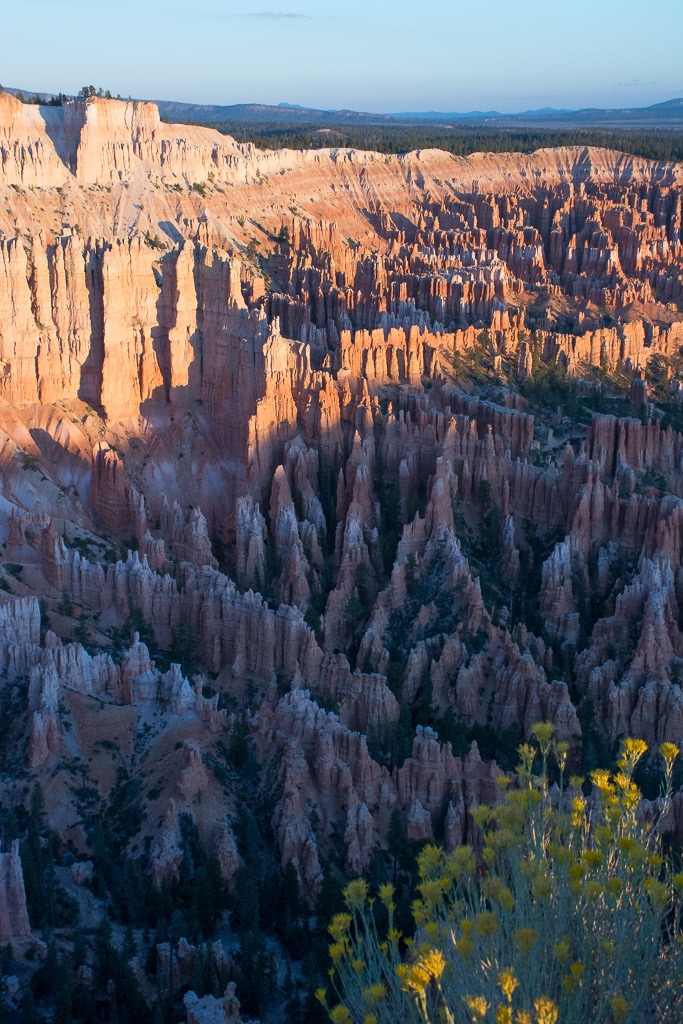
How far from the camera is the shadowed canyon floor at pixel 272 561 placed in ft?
80.0

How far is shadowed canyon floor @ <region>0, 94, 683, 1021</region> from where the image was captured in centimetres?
2439

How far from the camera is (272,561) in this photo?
3562 centimetres

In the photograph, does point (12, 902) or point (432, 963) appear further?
point (12, 902)

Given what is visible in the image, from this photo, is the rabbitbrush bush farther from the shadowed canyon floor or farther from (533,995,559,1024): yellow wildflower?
the shadowed canyon floor

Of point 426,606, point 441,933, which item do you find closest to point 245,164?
point 426,606

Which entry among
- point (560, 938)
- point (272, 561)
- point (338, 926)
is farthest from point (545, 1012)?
point (272, 561)

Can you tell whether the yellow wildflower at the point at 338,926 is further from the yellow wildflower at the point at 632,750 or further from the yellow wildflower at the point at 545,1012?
the yellow wildflower at the point at 632,750

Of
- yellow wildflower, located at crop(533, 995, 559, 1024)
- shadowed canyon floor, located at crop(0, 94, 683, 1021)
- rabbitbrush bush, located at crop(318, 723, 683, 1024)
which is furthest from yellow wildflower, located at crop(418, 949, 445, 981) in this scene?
shadowed canyon floor, located at crop(0, 94, 683, 1021)

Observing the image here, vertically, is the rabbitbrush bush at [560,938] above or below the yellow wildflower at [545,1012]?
below

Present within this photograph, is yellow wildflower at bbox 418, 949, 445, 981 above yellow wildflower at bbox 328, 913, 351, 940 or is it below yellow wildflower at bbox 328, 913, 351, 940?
above

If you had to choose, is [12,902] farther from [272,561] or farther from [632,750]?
[272,561]

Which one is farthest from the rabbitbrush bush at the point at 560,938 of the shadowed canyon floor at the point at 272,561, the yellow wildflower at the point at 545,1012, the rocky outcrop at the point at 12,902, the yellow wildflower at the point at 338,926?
the shadowed canyon floor at the point at 272,561

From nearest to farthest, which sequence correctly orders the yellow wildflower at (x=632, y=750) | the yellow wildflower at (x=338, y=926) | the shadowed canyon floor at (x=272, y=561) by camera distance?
the yellow wildflower at (x=632, y=750), the yellow wildflower at (x=338, y=926), the shadowed canyon floor at (x=272, y=561)

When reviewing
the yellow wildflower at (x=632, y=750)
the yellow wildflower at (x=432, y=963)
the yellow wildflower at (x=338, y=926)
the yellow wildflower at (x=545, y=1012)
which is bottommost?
the yellow wildflower at (x=338, y=926)
